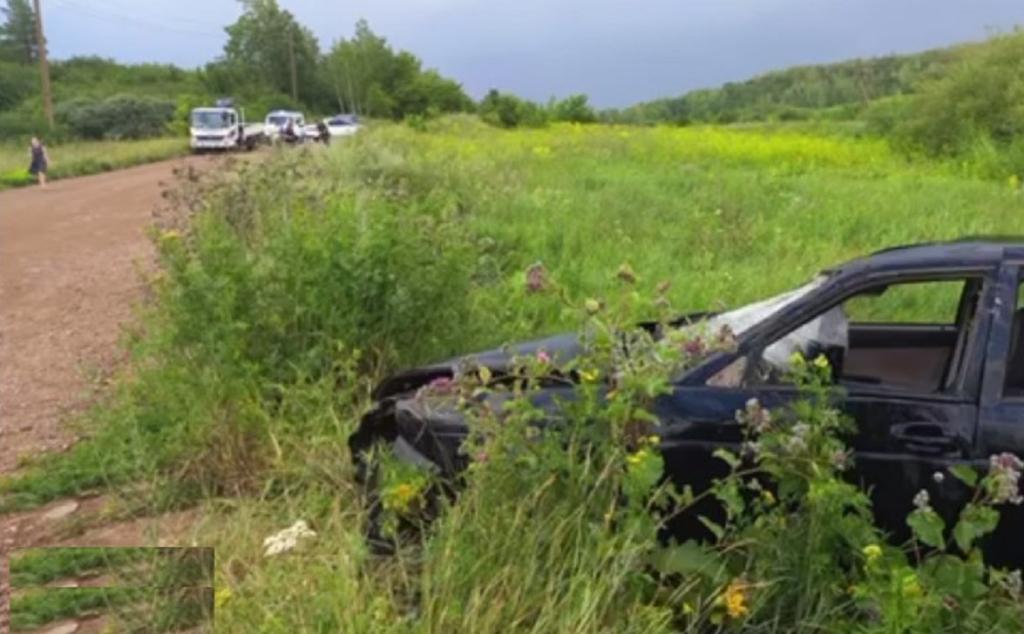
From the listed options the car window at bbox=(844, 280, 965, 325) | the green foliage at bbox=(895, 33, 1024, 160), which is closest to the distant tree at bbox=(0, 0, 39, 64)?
the green foliage at bbox=(895, 33, 1024, 160)

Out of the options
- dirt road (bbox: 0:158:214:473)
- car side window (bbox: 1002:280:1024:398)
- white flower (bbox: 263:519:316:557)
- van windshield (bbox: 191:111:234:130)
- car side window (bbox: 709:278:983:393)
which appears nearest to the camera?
white flower (bbox: 263:519:316:557)

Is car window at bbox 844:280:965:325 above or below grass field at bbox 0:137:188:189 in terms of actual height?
above

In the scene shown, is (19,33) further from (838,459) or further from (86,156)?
(838,459)

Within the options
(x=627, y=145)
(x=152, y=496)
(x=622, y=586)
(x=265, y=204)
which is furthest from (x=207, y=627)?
(x=627, y=145)

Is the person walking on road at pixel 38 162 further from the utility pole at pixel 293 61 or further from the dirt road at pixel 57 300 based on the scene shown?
the utility pole at pixel 293 61

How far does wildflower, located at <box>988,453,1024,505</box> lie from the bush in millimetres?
34852

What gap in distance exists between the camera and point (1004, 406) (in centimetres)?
316

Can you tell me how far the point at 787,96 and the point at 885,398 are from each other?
2487 inches

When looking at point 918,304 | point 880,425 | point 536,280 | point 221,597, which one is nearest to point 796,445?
point 880,425

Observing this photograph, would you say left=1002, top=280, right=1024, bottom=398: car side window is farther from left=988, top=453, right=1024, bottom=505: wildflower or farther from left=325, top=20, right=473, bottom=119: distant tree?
left=325, top=20, right=473, bottom=119: distant tree

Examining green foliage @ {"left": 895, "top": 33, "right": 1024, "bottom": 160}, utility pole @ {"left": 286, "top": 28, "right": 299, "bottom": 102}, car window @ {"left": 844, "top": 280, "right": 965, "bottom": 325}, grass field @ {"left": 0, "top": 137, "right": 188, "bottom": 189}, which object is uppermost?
utility pole @ {"left": 286, "top": 28, "right": 299, "bottom": 102}

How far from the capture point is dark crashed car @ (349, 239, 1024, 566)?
125 inches

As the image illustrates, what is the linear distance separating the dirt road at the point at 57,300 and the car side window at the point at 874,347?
411 cm

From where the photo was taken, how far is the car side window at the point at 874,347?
3381 millimetres
